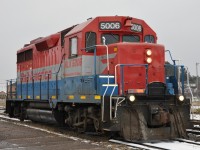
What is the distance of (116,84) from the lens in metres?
10.1

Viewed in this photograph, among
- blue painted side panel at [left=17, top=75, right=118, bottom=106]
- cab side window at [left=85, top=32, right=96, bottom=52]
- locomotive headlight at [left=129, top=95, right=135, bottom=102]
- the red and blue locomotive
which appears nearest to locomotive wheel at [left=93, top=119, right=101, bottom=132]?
the red and blue locomotive

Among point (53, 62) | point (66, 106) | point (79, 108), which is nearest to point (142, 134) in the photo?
point (79, 108)

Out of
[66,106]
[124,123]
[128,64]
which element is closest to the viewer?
[124,123]

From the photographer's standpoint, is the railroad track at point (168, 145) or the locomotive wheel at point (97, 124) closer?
the railroad track at point (168, 145)

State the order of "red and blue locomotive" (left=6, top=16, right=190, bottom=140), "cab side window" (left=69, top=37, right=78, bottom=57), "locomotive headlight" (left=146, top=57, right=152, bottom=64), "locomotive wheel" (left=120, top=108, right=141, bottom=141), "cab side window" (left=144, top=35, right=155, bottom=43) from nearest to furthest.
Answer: "locomotive wheel" (left=120, top=108, right=141, bottom=141) < "red and blue locomotive" (left=6, top=16, right=190, bottom=140) < "locomotive headlight" (left=146, top=57, right=152, bottom=64) < "cab side window" (left=69, top=37, right=78, bottom=57) < "cab side window" (left=144, top=35, right=155, bottom=43)

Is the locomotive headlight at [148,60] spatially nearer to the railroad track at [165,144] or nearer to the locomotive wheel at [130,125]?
the locomotive wheel at [130,125]

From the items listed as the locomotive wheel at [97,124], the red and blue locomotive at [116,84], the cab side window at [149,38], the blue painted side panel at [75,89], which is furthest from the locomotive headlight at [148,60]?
the locomotive wheel at [97,124]

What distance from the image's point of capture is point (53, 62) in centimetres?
1379

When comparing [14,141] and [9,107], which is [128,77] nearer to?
[14,141]

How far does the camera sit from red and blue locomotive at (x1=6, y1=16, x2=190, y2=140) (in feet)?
31.6

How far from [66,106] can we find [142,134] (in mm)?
3542

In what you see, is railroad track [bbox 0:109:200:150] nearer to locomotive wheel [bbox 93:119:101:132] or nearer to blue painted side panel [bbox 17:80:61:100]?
locomotive wheel [bbox 93:119:101:132]

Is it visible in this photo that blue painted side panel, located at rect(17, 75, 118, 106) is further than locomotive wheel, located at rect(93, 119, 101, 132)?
No

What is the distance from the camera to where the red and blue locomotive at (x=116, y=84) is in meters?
9.62
